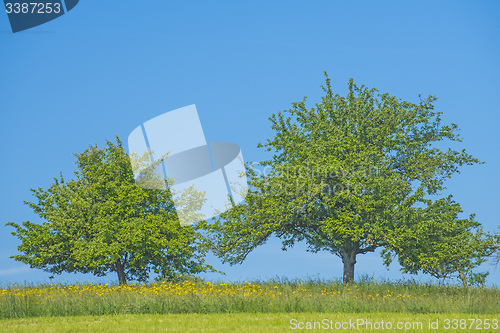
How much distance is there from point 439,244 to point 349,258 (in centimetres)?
500

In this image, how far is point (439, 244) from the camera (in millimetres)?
24578

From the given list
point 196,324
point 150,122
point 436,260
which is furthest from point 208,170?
point 436,260

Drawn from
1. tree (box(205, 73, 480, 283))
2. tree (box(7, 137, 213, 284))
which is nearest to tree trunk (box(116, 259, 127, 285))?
tree (box(7, 137, 213, 284))

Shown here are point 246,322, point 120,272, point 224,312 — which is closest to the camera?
point 246,322

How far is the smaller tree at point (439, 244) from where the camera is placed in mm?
23828

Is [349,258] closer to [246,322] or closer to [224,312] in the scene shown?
[224,312]

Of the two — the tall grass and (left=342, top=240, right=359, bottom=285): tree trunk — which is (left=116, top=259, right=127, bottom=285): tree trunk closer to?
the tall grass

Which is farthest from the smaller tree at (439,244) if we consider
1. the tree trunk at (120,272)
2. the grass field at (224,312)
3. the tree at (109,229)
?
the tree trunk at (120,272)

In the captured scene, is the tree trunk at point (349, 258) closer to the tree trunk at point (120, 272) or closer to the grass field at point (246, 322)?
the grass field at point (246, 322)

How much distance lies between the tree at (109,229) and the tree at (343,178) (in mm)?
3632

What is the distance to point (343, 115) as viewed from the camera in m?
28.5

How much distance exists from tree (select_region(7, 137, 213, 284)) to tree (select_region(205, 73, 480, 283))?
3.63 m

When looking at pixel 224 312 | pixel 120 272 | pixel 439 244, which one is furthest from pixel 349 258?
pixel 120 272

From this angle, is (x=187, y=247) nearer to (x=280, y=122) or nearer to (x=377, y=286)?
(x=280, y=122)
